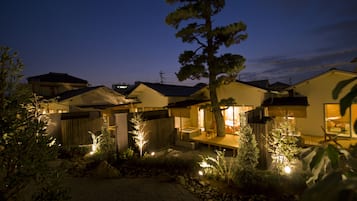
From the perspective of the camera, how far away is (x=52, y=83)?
2528cm

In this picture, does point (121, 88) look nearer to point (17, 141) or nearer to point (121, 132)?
point (121, 132)

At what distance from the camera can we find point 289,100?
13.5 m

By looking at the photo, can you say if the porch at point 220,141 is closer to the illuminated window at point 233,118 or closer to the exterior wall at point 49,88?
the illuminated window at point 233,118

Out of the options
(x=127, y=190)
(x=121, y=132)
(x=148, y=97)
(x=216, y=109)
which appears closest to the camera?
(x=127, y=190)

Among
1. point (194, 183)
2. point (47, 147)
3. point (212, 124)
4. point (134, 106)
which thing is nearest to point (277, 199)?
point (194, 183)

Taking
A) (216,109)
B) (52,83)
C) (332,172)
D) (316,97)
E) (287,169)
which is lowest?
(287,169)

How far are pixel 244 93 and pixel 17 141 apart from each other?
13386mm

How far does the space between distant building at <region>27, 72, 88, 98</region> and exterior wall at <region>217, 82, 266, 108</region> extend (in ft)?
65.3

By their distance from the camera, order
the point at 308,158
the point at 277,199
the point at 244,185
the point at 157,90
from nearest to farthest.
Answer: the point at 308,158, the point at 277,199, the point at 244,185, the point at 157,90

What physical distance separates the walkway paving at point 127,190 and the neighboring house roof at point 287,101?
8.83 meters

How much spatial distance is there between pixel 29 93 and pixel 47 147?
0.97 meters

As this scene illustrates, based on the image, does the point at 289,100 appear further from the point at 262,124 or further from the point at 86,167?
the point at 86,167

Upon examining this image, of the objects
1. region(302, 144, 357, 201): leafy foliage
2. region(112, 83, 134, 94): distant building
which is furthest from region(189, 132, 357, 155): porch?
region(112, 83, 134, 94): distant building

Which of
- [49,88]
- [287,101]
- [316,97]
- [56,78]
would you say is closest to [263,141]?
[287,101]
